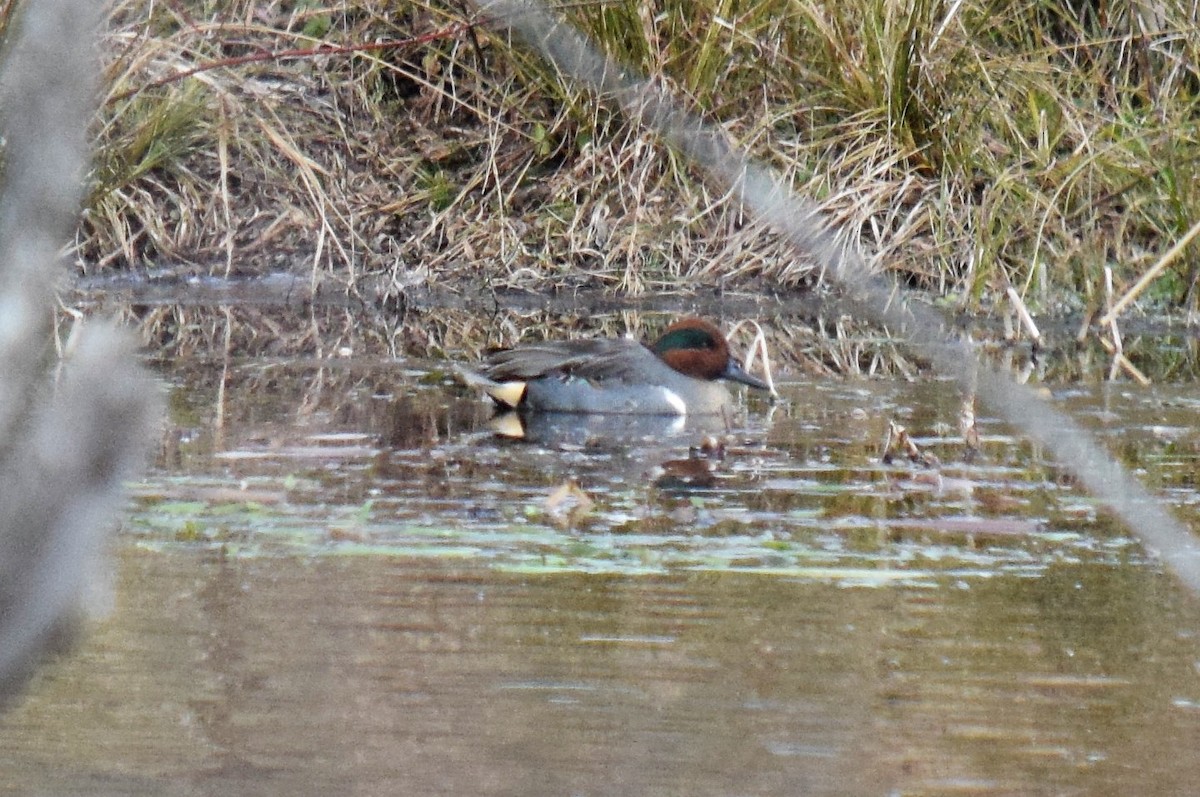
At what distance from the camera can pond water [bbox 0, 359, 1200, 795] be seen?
10.5ft

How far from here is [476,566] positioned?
4.60 m

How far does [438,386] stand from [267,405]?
0.87m

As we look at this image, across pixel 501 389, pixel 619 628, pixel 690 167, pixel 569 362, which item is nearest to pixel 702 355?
pixel 569 362

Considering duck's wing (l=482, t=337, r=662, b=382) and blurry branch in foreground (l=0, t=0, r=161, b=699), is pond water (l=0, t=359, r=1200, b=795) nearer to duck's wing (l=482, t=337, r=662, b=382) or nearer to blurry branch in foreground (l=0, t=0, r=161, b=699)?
duck's wing (l=482, t=337, r=662, b=382)

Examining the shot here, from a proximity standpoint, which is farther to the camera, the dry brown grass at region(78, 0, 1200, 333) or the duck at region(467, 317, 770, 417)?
the dry brown grass at region(78, 0, 1200, 333)

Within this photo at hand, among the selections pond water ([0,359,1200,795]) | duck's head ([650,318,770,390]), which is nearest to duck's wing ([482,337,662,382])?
duck's head ([650,318,770,390])

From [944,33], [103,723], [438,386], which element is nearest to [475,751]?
[103,723]

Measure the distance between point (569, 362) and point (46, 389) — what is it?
6118 millimetres

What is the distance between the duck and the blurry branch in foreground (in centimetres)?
604

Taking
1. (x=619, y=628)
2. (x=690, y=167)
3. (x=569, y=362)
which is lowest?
(x=619, y=628)

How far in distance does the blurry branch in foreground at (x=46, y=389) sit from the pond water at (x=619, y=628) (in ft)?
5.73

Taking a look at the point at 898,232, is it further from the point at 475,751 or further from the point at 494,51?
the point at 475,751

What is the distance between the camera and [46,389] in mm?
1397

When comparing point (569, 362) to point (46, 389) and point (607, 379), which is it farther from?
point (46, 389)
